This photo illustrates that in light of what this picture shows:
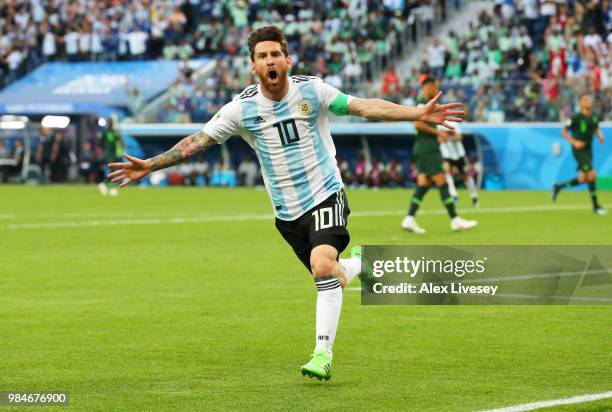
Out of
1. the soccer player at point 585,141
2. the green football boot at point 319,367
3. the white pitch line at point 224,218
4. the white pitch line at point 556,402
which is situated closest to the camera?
the white pitch line at point 556,402

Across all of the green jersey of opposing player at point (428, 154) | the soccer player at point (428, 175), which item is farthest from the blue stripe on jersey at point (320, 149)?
the green jersey of opposing player at point (428, 154)

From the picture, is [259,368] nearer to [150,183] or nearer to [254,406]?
[254,406]

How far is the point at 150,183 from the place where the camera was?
47344 mm

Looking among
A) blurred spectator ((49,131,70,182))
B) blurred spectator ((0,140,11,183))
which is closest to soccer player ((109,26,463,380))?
blurred spectator ((49,131,70,182))

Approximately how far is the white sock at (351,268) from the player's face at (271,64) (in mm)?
1590

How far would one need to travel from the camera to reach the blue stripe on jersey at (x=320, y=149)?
27.8ft

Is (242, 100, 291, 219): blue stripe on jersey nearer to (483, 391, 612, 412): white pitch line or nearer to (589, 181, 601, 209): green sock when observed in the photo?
(483, 391, 612, 412): white pitch line

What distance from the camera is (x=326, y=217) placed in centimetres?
849

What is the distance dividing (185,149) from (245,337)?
6.69 feet

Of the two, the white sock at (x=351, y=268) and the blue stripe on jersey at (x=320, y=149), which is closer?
the blue stripe on jersey at (x=320, y=149)

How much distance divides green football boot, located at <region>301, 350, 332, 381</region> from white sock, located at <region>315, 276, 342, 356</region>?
87 millimetres

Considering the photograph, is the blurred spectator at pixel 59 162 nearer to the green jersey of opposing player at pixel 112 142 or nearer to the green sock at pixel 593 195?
the green jersey of opposing player at pixel 112 142

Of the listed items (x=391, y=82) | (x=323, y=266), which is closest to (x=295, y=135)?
(x=323, y=266)

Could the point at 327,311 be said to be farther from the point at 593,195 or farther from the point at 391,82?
the point at 391,82
